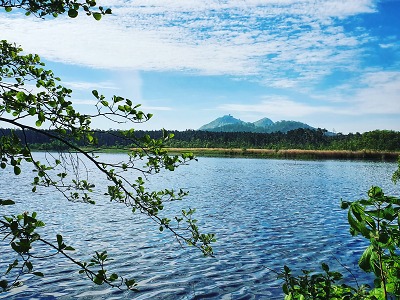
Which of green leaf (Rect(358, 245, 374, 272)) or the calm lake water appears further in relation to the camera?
the calm lake water

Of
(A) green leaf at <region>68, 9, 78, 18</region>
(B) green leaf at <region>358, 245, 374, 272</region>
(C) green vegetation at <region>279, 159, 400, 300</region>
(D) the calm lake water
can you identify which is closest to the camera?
(C) green vegetation at <region>279, 159, 400, 300</region>

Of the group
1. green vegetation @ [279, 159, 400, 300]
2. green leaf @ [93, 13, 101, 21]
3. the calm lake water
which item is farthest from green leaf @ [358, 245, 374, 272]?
green leaf @ [93, 13, 101, 21]

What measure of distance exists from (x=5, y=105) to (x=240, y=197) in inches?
1473

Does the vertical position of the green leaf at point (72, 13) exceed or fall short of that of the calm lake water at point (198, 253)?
it exceeds it

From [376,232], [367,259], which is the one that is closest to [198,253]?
[367,259]

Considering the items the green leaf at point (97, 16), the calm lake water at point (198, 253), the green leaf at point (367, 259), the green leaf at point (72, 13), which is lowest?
the calm lake water at point (198, 253)

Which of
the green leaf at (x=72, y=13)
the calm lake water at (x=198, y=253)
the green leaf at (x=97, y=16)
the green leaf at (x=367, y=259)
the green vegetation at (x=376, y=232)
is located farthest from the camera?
the calm lake water at (x=198, y=253)

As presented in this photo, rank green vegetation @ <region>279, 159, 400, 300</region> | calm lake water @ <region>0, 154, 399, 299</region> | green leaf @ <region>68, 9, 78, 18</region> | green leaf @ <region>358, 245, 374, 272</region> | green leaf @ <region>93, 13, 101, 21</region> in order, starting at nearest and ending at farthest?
green vegetation @ <region>279, 159, 400, 300</region>
green leaf @ <region>358, 245, 374, 272</region>
green leaf @ <region>68, 9, 78, 18</region>
green leaf @ <region>93, 13, 101, 21</region>
calm lake water @ <region>0, 154, 399, 299</region>

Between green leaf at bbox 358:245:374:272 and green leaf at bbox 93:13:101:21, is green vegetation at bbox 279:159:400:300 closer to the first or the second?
green leaf at bbox 358:245:374:272

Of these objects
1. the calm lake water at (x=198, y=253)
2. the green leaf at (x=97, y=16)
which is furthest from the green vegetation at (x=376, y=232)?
the green leaf at (x=97, y=16)

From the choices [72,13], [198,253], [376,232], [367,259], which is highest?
[72,13]

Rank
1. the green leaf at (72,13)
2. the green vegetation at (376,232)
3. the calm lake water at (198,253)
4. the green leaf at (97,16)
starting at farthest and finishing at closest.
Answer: the calm lake water at (198,253) < the green leaf at (97,16) < the green leaf at (72,13) < the green vegetation at (376,232)

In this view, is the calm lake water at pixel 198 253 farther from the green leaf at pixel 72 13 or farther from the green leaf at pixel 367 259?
the green leaf at pixel 72 13

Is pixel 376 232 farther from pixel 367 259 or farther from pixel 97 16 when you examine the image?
pixel 97 16
